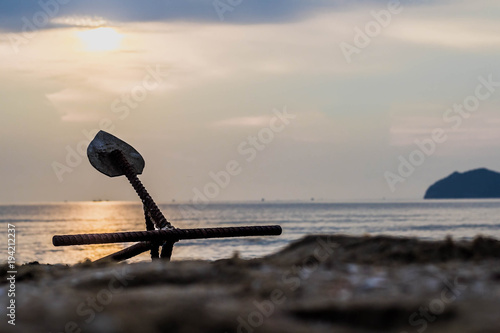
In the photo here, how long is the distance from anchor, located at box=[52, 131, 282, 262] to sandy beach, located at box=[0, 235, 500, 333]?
253 cm

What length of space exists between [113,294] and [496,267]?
265cm

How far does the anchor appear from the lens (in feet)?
25.1

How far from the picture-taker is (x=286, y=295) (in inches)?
144

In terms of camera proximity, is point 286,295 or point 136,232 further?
point 136,232

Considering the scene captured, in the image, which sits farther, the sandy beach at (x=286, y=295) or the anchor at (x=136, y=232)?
the anchor at (x=136, y=232)

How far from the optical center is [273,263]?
500cm

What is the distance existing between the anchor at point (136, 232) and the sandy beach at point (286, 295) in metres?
2.53

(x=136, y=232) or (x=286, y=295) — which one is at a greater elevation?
(x=286, y=295)

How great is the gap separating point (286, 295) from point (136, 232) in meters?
4.43

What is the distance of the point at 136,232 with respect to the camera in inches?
305

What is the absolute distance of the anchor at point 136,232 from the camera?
25.1 feet

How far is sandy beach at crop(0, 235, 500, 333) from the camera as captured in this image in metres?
3.03

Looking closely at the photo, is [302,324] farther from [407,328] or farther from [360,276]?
[360,276]

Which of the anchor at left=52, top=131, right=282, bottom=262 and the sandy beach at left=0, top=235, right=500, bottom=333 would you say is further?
the anchor at left=52, top=131, right=282, bottom=262
